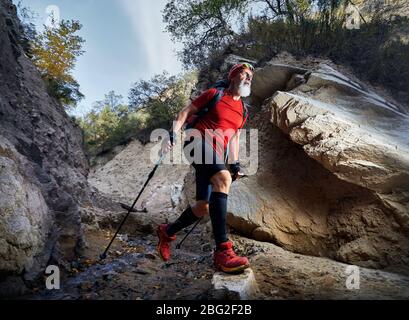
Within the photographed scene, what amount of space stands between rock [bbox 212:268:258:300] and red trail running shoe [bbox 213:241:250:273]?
0.21ft

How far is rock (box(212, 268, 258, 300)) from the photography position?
8.27ft

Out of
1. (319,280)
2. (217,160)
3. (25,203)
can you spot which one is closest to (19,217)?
(25,203)

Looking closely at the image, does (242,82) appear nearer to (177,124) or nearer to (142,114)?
(177,124)

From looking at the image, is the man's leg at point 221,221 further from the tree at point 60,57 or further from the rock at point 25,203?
the tree at point 60,57

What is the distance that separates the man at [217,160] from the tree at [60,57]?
9.99m

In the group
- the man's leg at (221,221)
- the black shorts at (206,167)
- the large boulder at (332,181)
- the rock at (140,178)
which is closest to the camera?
the man's leg at (221,221)

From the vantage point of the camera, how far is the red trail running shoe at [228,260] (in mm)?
2828

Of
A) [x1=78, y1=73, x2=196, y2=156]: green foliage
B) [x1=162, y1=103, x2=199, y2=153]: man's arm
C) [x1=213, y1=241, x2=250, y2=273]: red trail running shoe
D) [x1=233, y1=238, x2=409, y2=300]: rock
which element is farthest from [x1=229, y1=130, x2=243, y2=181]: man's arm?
[x1=78, y1=73, x2=196, y2=156]: green foliage

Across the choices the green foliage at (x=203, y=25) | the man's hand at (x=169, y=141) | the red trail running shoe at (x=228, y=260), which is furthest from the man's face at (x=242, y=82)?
the green foliage at (x=203, y=25)

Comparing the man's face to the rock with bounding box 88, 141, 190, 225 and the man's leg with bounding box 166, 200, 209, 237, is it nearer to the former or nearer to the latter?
the man's leg with bounding box 166, 200, 209, 237

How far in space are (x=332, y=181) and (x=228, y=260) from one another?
89.2 inches

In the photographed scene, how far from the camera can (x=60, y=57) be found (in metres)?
14.0
